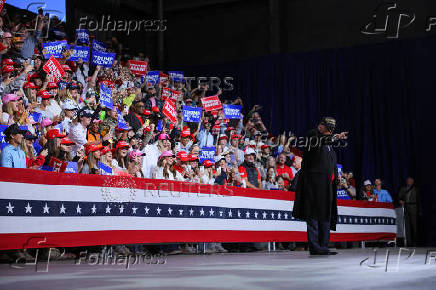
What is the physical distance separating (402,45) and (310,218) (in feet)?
44.7

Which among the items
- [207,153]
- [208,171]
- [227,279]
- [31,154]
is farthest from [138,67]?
[227,279]

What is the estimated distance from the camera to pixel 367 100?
21.8 meters

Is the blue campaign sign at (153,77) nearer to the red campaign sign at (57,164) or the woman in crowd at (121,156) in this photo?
the woman in crowd at (121,156)

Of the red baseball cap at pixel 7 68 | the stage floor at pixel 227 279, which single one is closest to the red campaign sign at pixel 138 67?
the red baseball cap at pixel 7 68

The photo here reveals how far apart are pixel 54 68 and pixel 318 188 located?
19.3ft

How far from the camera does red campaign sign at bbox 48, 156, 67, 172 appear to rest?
30.3 feet

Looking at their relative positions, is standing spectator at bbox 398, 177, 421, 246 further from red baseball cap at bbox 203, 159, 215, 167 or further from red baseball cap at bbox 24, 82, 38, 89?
red baseball cap at bbox 24, 82, 38, 89

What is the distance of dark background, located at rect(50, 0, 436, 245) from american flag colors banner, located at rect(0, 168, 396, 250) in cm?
873

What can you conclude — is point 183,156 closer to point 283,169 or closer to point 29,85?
point 29,85

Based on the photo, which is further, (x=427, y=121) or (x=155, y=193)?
(x=427, y=121)

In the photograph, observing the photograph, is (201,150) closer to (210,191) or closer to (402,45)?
(210,191)

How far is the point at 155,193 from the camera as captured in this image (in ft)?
32.4

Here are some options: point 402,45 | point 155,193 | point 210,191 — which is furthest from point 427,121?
point 155,193

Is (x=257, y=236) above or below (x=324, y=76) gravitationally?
below
